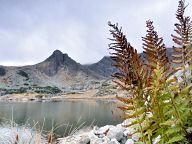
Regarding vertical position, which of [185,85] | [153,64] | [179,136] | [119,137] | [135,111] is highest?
[153,64]

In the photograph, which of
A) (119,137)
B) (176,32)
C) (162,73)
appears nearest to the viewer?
(162,73)

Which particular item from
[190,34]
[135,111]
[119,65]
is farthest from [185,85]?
[119,65]

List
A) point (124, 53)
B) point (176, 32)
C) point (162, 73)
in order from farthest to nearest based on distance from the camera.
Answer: point (176, 32)
point (162, 73)
point (124, 53)

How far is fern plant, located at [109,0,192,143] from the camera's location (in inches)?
65.8

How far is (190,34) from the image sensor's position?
2.12m

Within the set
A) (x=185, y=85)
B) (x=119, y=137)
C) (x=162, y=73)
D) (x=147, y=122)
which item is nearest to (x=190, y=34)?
(x=185, y=85)

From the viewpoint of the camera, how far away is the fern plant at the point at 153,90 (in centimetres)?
167

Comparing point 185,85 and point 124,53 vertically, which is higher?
point 124,53

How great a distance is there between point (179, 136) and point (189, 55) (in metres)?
0.63

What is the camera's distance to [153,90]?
177cm

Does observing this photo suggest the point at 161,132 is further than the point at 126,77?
Yes

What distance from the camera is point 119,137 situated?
2314cm

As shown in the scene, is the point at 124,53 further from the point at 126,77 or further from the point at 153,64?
the point at 153,64

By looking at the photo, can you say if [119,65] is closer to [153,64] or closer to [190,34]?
[153,64]
